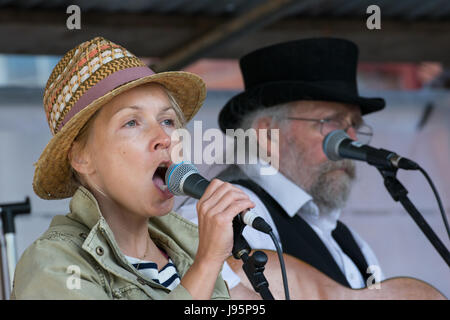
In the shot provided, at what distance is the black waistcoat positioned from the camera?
2.55 m

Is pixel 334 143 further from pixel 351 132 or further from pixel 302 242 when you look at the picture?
pixel 351 132

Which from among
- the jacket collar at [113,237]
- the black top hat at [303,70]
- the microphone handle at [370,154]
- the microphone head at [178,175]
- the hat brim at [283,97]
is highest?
the black top hat at [303,70]

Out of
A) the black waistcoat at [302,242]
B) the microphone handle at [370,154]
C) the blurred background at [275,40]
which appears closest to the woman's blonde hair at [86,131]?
the microphone handle at [370,154]

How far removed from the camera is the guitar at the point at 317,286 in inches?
87.3

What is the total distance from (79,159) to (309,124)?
1.40 metres

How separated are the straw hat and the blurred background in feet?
7.01

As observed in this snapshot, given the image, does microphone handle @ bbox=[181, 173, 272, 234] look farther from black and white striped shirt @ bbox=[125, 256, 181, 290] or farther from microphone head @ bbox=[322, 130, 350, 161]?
microphone head @ bbox=[322, 130, 350, 161]

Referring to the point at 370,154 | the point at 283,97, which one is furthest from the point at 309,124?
the point at 370,154

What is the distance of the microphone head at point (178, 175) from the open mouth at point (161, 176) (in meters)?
0.07

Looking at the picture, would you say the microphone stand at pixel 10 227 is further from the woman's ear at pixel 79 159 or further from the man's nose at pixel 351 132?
the man's nose at pixel 351 132

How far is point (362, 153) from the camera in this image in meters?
2.07
